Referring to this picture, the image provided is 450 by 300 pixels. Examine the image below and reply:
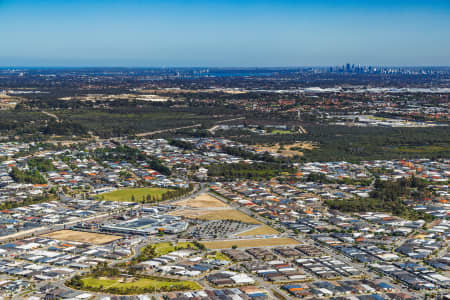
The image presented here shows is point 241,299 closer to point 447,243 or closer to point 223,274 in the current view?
point 223,274

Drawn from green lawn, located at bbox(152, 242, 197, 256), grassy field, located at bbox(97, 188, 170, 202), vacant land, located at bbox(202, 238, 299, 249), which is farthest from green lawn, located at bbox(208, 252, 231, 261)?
grassy field, located at bbox(97, 188, 170, 202)

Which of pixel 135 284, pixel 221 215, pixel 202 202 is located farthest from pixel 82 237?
pixel 202 202

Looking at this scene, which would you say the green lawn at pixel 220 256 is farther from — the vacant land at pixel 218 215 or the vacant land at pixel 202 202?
the vacant land at pixel 202 202

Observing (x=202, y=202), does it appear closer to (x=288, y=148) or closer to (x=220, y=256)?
(x=220, y=256)

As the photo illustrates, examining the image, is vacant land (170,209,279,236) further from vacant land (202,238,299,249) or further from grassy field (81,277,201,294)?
grassy field (81,277,201,294)

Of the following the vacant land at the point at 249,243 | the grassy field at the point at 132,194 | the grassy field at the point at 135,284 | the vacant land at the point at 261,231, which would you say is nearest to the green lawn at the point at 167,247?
the vacant land at the point at 249,243

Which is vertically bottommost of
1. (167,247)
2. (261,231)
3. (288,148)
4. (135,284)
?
(261,231)
